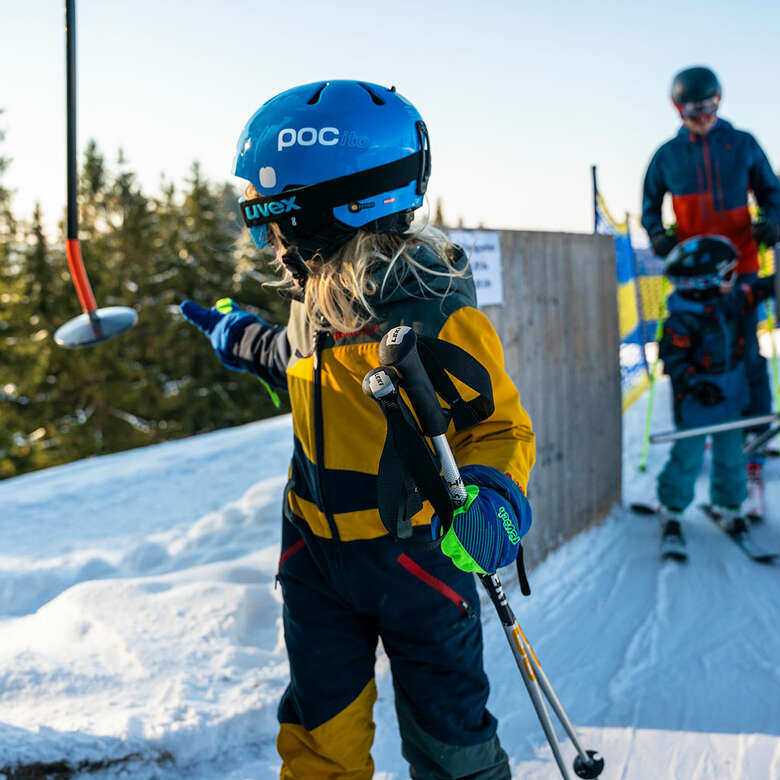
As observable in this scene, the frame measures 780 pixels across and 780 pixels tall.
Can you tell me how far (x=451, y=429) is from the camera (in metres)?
1.65

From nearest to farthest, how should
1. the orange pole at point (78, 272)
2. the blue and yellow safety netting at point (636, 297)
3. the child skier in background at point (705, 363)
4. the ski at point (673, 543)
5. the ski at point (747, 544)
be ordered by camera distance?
the orange pole at point (78, 272) < the ski at point (747, 544) < the ski at point (673, 543) < the child skier in background at point (705, 363) < the blue and yellow safety netting at point (636, 297)

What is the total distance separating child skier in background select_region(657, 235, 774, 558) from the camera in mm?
4273

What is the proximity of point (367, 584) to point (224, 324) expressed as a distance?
3.44 feet

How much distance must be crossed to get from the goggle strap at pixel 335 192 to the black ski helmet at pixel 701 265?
3060mm

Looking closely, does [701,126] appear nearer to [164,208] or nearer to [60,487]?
[60,487]

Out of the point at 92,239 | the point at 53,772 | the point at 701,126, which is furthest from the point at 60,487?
the point at 92,239

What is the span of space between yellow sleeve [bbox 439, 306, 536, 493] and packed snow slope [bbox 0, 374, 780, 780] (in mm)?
1518

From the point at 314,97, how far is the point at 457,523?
1.11 m

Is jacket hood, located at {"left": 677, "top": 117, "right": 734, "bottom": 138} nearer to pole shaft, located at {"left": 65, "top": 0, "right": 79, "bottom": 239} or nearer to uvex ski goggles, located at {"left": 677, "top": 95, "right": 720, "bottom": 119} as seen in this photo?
uvex ski goggles, located at {"left": 677, "top": 95, "right": 720, "bottom": 119}

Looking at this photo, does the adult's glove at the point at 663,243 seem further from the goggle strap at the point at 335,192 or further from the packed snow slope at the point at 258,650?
the goggle strap at the point at 335,192

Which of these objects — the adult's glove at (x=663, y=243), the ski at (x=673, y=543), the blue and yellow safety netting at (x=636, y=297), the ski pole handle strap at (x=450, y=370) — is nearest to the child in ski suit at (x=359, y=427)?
the ski pole handle strap at (x=450, y=370)

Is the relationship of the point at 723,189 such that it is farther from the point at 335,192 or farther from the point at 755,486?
the point at 335,192

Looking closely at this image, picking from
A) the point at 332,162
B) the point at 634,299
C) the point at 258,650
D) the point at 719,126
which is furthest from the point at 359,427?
the point at 634,299

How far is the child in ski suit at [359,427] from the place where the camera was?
166 cm
